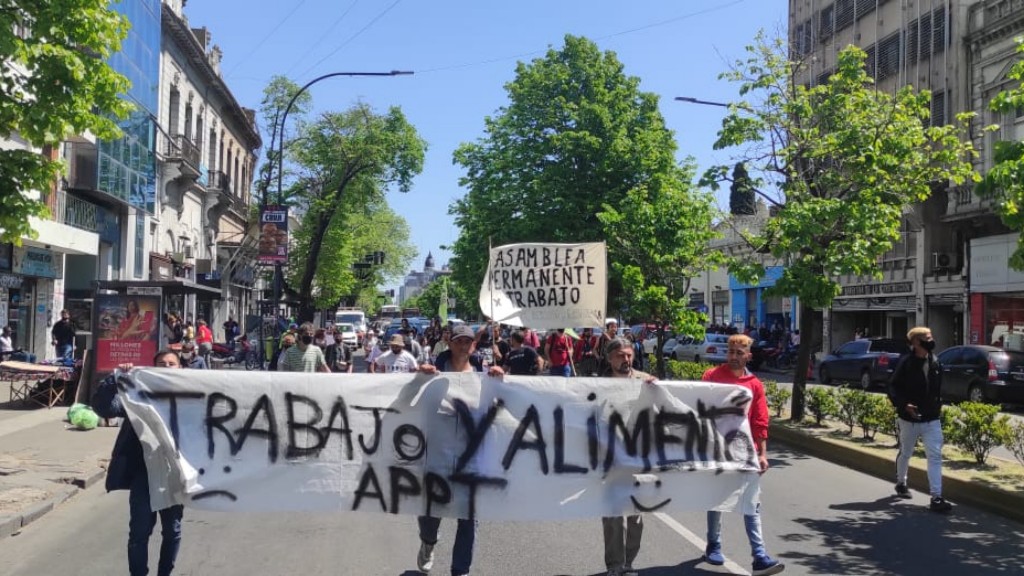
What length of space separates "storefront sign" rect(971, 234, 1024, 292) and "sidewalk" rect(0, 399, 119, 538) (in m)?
26.6

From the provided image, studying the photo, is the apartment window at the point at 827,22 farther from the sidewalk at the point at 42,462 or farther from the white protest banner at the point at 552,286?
the sidewalk at the point at 42,462

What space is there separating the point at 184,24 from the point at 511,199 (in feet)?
46.1

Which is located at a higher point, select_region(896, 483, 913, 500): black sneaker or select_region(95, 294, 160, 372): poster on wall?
select_region(95, 294, 160, 372): poster on wall

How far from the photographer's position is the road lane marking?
645 cm

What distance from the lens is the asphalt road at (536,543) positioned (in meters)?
6.52

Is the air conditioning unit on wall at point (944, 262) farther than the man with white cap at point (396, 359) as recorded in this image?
Yes

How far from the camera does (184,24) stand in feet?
111

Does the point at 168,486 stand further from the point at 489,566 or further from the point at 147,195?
the point at 147,195

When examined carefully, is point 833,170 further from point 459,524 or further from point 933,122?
point 933,122

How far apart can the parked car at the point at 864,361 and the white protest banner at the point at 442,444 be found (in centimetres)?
2076

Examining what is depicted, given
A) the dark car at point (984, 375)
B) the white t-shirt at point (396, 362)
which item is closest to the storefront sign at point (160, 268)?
the white t-shirt at point (396, 362)

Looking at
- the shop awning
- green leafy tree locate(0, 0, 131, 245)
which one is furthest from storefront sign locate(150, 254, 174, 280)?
green leafy tree locate(0, 0, 131, 245)

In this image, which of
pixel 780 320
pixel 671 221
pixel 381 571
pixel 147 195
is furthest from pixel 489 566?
pixel 780 320

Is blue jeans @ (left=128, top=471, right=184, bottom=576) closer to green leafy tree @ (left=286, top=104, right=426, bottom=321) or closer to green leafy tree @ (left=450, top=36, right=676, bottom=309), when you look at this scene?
green leafy tree @ (left=450, top=36, right=676, bottom=309)
